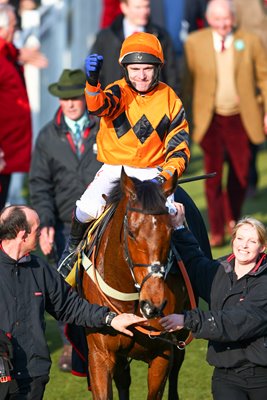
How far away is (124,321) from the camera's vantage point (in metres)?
6.52

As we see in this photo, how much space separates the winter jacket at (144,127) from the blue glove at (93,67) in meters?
0.25

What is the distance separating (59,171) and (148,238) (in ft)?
10.5

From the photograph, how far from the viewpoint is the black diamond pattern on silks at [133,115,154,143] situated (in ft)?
23.3

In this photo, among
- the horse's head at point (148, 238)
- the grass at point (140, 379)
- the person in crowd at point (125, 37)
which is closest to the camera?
the horse's head at point (148, 238)

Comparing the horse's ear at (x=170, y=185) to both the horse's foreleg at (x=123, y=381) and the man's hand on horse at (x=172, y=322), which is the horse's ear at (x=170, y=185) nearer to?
the man's hand on horse at (x=172, y=322)

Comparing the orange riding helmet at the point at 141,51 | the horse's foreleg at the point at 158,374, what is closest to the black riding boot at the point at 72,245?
the horse's foreleg at the point at 158,374

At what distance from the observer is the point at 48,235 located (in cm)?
903

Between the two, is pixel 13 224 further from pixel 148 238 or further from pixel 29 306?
pixel 148 238

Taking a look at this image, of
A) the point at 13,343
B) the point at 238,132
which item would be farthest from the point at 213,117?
the point at 13,343

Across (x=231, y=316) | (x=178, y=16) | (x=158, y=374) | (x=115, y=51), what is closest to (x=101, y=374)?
(x=158, y=374)

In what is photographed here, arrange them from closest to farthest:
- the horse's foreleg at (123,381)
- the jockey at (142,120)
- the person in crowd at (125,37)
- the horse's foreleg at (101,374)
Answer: the horse's foreleg at (101,374), the jockey at (142,120), the horse's foreleg at (123,381), the person in crowd at (125,37)

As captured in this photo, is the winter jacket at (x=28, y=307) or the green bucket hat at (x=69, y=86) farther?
the green bucket hat at (x=69, y=86)

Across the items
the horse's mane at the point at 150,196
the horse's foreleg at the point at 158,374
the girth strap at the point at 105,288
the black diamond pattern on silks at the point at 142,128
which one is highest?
the black diamond pattern on silks at the point at 142,128

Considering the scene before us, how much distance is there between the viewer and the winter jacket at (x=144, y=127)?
23.3 feet
